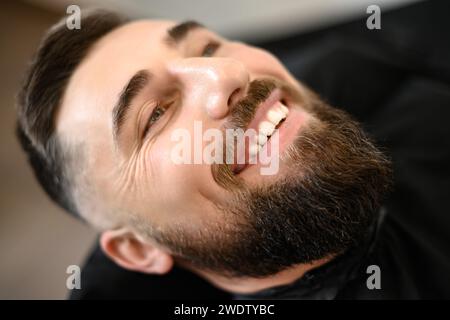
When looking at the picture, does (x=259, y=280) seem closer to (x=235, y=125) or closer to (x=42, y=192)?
(x=235, y=125)

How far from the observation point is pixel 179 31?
0.85m

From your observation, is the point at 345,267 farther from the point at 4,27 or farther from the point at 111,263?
the point at 4,27

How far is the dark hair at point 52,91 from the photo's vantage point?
33.4 inches

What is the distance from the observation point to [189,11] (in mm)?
1836

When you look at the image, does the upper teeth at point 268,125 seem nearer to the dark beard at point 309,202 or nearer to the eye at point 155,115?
the dark beard at point 309,202

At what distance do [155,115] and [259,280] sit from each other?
0.37 meters

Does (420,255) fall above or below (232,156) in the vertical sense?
below

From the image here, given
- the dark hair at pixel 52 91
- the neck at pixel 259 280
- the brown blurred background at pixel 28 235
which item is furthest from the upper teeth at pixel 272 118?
the brown blurred background at pixel 28 235

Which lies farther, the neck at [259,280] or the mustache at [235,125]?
the neck at [259,280]

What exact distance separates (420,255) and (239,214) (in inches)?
17.5

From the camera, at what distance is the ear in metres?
0.89

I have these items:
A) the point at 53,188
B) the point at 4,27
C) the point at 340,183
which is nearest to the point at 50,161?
the point at 53,188

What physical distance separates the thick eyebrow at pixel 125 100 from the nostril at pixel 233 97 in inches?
5.7

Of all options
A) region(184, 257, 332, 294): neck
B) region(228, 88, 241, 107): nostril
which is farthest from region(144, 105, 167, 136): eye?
region(184, 257, 332, 294): neck
